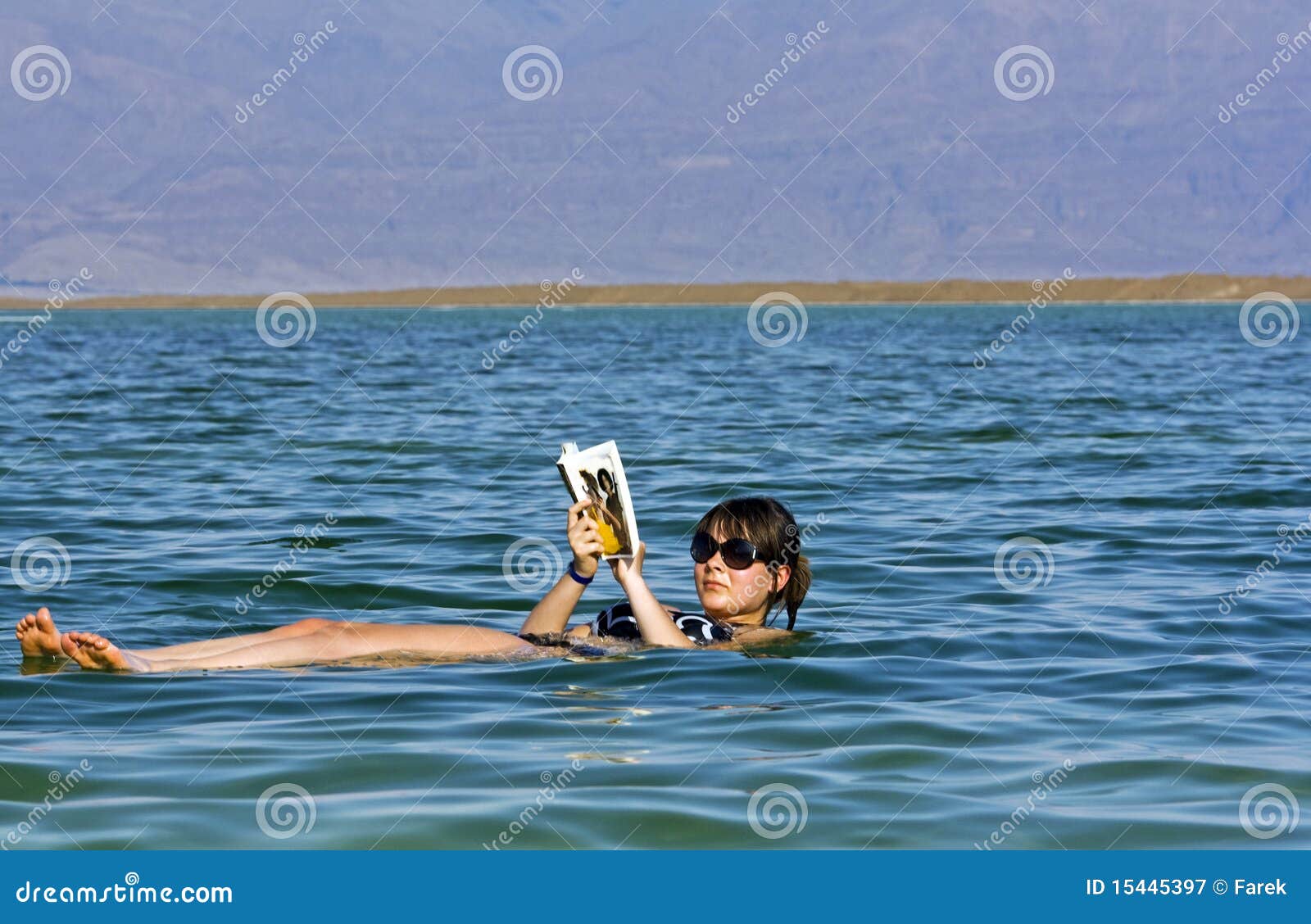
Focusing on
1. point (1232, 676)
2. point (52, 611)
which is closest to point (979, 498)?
point (1232, 676)

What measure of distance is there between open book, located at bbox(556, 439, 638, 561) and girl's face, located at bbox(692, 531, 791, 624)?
96 cm

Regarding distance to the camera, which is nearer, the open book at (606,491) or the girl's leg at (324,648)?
the open book at (606,491)

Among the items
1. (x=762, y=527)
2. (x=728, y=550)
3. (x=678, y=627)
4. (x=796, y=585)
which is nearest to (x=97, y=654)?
(x=678, y=627)

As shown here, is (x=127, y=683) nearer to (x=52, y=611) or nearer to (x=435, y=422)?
(x=52, y=611)

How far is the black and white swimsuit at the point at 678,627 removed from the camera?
28.5ft

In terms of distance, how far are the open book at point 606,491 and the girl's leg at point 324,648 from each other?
3.58 feet

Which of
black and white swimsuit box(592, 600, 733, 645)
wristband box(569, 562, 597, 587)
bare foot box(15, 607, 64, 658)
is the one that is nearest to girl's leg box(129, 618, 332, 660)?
bare foot box(15, 607, 64, 658)

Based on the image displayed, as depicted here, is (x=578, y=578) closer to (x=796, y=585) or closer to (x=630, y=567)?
(x=630, y=567)

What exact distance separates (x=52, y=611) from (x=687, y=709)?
16.2 feet

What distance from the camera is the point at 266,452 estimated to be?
812 inches

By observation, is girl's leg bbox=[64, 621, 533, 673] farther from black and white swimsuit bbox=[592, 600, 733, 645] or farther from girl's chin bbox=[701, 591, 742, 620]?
girl's chin bbox=[701, 591, 742, 620]

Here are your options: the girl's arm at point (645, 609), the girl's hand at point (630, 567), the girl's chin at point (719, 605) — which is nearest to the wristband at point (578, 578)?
the girl's arm at point (645, 609)

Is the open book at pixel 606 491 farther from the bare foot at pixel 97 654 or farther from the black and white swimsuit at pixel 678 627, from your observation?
the bare foot at pixel 97 654

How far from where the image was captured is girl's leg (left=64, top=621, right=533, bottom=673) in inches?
309
